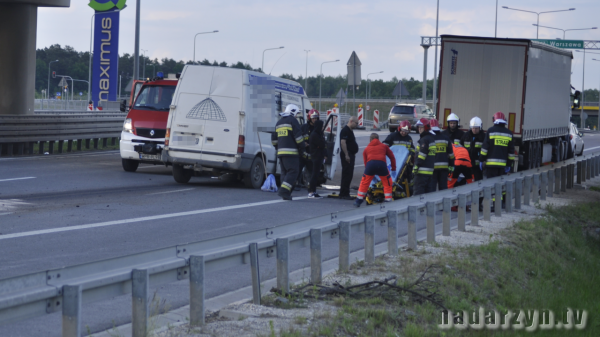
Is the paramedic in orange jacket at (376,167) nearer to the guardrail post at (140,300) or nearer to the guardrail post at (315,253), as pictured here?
the guardrail post at (315,253)

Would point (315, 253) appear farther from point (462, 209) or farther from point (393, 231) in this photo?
point (462, 209)

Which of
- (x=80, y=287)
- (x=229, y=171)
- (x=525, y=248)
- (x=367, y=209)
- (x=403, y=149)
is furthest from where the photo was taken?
(x=229, y=171)

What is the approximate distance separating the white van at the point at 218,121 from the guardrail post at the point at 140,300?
10.8m

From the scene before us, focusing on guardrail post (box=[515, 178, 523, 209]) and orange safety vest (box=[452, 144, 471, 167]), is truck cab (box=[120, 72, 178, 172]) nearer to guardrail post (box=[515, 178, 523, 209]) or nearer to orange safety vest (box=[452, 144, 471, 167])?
orange safety vest (box=[452, 144, 471, 167])

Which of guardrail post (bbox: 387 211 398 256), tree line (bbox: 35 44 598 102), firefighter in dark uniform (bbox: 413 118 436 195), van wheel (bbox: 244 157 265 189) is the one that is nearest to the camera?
guardrail post (bbox: 387 211 398 256)

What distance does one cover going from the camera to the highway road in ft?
24.0

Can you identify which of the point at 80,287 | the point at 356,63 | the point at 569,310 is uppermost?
the point at 356,63

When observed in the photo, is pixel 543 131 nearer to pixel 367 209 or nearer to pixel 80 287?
pixel 367 209

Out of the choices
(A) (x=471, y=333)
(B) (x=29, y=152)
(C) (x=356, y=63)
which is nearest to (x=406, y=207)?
(A) (x=471, y=333)

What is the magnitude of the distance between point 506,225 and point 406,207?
3574 millimetres

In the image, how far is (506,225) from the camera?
12.1 metres

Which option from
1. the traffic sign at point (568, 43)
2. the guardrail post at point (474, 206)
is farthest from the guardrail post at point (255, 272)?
the traffic sign at point (568, 43)

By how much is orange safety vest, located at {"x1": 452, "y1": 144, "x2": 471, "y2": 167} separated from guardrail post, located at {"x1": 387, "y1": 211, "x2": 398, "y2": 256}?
644cm

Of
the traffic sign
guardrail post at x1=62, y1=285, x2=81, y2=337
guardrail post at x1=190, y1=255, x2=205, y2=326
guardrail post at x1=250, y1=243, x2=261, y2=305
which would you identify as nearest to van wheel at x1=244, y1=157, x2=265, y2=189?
guardrail post at x1=250, y1=243, x2=261, y2=305
